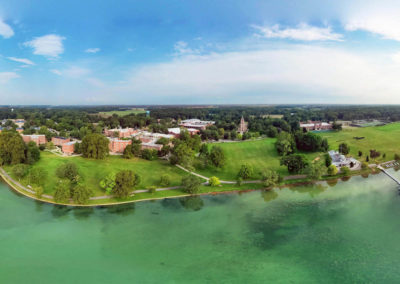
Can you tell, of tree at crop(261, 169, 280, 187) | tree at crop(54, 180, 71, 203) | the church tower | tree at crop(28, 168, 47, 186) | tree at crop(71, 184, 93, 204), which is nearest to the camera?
tree at crop(71, 184, 93, 204)

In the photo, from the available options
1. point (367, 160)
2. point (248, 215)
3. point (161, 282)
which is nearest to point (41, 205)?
point (161, 282)

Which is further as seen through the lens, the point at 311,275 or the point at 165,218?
the point at 165,218

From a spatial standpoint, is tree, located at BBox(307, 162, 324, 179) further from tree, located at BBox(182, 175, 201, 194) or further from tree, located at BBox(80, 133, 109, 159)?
tree, located at BBox(80, 133, 109, 159)

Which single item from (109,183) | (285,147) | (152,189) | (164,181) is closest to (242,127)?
(285,147)

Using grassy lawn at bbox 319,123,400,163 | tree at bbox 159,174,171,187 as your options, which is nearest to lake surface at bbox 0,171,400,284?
tree at bbox 159,174,171,187

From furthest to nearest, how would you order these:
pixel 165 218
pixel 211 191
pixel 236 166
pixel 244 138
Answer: pixel 244 138 < pixel 236 166 < pixel 211 191 < pixel 165 218

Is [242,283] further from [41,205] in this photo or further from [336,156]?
[336,156]

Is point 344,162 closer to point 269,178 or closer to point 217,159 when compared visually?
point 269,178
